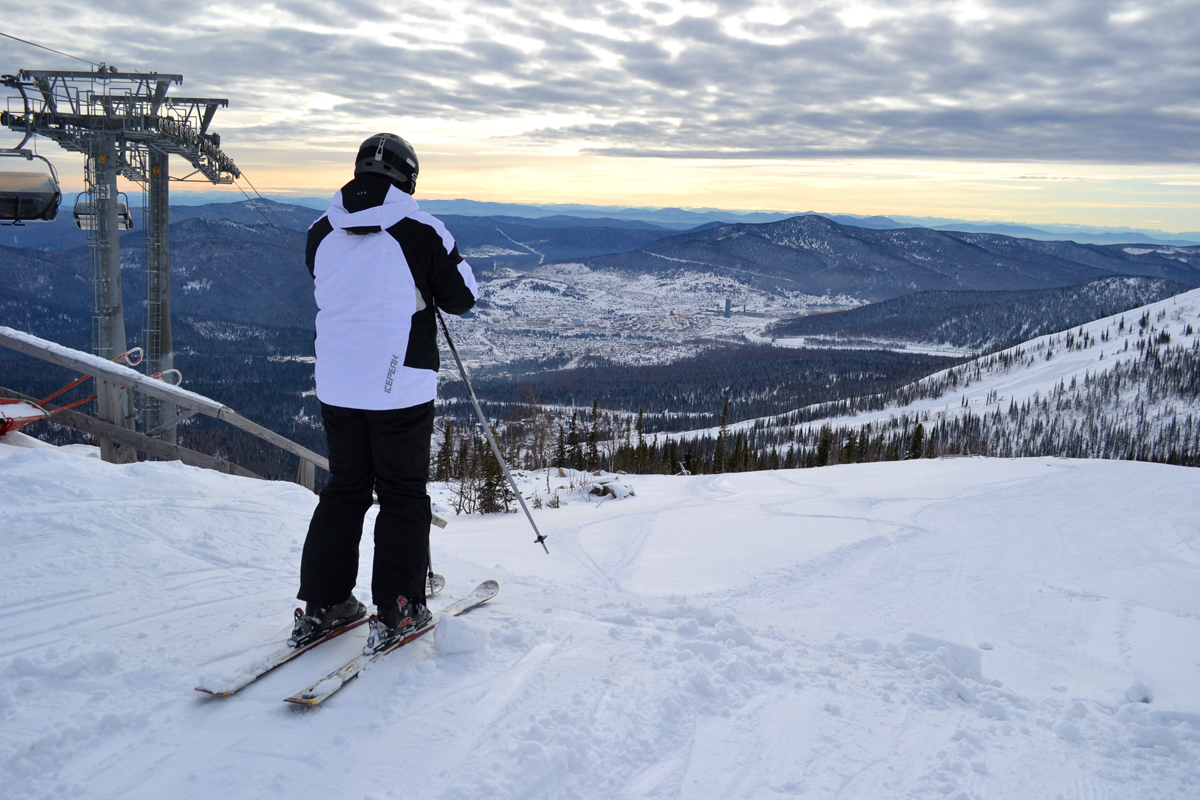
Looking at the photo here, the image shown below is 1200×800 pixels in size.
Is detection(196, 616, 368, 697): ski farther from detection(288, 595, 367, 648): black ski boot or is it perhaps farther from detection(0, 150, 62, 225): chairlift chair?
A: detection(0, 150, 62, 225): chairlift chair

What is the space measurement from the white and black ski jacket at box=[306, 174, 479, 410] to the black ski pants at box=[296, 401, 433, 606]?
0.13 metres

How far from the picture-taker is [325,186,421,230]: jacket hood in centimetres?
324

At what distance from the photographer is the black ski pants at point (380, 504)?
3.34m

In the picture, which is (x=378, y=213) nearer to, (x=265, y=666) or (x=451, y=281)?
(x=451, y=281)

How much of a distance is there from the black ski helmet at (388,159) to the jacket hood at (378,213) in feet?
0.38

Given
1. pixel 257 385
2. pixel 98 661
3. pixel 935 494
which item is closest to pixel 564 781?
pixel 98 661

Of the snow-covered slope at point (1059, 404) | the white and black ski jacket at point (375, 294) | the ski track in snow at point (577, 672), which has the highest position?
the white and black ski jacket at point (375, 294)

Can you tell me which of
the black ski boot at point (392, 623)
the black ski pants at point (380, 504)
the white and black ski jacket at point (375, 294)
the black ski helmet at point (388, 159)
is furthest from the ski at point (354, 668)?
the black ski helmet at point (388, 159)

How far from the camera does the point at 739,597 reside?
4.93 m

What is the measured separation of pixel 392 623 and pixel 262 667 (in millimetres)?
598

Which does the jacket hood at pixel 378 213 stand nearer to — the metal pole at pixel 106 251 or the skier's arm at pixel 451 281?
the skier's arm at pixel 451 281

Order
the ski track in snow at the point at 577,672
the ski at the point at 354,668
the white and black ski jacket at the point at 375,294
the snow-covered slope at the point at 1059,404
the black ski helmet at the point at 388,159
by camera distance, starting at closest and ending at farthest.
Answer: the ski track in snow at the point at 577,672 → the ski at the point at 354,668 → the white and black ski jacket at the point at 375,294 → the black ski helmet at the point at 388,159 → the snow-covered slope at the point at 1059,404

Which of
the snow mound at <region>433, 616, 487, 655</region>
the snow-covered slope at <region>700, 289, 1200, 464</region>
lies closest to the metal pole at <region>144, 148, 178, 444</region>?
the snow mound at <region>433, 616, 487, 655</region>

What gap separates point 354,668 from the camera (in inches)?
119
